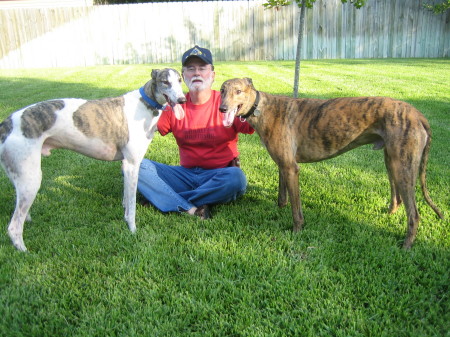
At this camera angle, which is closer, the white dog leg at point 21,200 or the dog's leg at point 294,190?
the white dog leg at point 21,200

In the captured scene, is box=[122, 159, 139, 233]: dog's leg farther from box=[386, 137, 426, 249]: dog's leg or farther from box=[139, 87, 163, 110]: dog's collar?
box=[386, 137, 426, 249]: dog's leg

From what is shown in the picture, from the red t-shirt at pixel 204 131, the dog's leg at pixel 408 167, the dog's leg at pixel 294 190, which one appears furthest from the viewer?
the red t-shirt at pixel 204 131

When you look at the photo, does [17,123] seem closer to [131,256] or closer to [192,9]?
[131,256]

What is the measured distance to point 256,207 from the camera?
3.90m

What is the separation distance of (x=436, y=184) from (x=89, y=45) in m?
15.5

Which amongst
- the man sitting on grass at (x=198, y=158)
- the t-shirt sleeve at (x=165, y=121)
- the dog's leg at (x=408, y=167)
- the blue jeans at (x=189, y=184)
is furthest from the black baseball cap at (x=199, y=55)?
the dog's leg at (x=408, y=167)

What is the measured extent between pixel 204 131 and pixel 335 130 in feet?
4.49

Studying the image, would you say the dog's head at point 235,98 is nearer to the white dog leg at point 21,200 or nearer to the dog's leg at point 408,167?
the dog's leg at point 408,167

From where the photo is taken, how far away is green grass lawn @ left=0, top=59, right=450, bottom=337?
7.54 feet

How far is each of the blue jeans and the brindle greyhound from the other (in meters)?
0.63

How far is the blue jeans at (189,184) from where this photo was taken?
12.5 feet

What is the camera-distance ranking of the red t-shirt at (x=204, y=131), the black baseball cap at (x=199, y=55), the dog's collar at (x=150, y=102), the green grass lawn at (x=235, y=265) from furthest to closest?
the red t-shirt at (x=204, y=131) < the black baseball cap at (x=199, y=55) < the dog's collar at (x=150, y=102) < the green grass lawn at (x=235, y=265)

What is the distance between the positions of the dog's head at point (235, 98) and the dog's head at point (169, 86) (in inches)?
14.8

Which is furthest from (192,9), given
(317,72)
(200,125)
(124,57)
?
(200,125)
